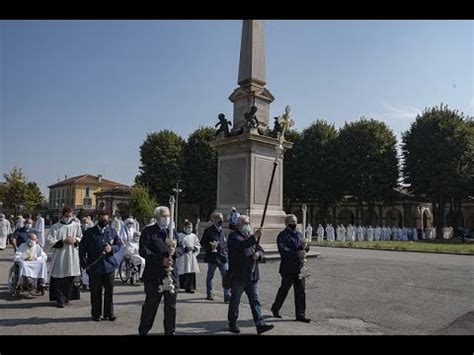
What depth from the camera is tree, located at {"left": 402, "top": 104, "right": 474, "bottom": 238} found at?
4525 cm

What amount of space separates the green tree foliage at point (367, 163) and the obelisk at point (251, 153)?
31095 mm

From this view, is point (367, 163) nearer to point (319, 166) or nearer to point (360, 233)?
point (319, 166)

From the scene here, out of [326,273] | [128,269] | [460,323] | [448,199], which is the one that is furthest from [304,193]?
[460,323]

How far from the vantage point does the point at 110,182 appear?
111 metres

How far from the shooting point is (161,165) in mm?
53312

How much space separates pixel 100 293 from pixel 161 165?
45902 mm

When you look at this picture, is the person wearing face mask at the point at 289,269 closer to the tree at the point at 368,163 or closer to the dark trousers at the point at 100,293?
the dark trousers at the point at 100,293

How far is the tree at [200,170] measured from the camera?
51438mm

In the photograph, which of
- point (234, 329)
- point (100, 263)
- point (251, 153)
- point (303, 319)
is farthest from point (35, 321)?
point (251, 153)

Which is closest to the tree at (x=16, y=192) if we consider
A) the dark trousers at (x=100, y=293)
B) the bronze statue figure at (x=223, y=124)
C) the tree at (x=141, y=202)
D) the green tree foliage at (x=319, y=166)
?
the tree at (x=141, y=202)

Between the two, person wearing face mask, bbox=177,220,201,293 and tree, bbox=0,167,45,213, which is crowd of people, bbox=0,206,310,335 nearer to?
person wearing face mask, bbox=177,220,201,293

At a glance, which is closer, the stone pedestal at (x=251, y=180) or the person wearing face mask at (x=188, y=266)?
the person wearing face mask at (x=188, y=266)

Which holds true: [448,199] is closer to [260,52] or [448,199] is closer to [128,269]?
[260,52]

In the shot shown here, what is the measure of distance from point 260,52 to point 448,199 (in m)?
39.1
